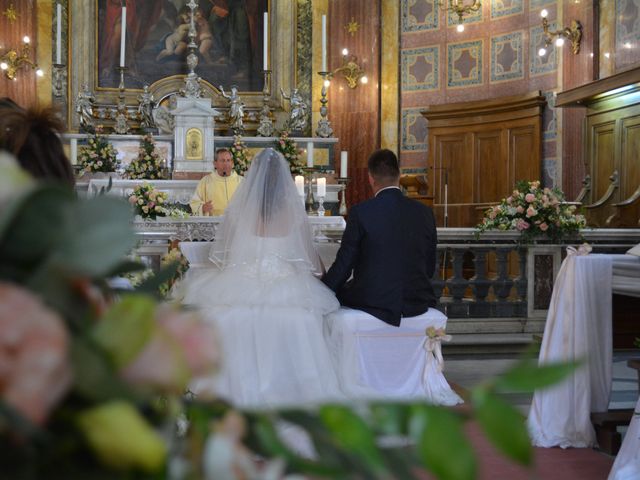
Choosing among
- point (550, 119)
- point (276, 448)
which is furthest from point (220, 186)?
point (276, 448)

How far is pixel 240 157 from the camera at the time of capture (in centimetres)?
1353

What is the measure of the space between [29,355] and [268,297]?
5563mm

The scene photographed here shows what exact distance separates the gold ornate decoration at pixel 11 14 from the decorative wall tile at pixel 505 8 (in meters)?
8.40

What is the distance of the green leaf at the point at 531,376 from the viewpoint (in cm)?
51

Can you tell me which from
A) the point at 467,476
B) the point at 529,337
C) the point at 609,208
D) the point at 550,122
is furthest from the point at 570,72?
the point at 467,476

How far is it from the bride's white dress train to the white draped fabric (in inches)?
53.6

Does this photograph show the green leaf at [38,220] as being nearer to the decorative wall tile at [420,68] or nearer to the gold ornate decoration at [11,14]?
the decorative wall tile at [420,68]

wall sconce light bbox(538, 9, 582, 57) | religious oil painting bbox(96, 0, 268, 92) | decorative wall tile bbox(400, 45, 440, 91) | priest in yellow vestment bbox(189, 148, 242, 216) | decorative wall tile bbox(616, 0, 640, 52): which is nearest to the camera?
priest in yellow vestment bbox(189, 148, 242, 216)

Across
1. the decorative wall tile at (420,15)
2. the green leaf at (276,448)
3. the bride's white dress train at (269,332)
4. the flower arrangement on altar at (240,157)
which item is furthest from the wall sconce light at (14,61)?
the green leaf at (276,448)

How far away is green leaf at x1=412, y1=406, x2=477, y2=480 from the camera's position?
0.50 meters

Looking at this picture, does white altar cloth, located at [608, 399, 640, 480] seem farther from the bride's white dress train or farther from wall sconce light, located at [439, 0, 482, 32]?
wall sconce light, located at [439, 0, 482, 32]

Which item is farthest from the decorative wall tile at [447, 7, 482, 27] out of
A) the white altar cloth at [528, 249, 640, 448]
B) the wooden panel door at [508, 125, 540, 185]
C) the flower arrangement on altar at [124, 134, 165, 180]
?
the white altar cloth at [528, 249, 640, 448]

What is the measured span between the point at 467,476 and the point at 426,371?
606 centimetres

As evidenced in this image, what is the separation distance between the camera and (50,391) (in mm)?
483
